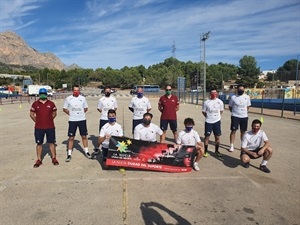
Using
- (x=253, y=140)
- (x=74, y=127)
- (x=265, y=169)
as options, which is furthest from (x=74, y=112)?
(x=265, y=169)

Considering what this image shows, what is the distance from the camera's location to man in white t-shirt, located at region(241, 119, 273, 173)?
6031 millimetres

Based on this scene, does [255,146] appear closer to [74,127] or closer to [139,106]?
[139,106]

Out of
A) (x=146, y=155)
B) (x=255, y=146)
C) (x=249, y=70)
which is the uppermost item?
(x=249, y=70)

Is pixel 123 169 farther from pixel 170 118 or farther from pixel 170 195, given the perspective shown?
pixel 170 118

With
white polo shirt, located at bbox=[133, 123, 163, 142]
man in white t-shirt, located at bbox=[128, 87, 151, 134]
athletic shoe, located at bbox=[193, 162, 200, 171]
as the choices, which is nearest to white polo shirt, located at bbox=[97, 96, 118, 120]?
man in white t-shirt, located at bbox=[128, 87, 151, 134]

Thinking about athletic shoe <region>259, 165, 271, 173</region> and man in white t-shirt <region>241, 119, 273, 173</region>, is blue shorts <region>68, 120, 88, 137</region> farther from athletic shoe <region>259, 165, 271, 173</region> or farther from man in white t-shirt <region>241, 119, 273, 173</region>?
athletic shoe <region>259, 165, 271, 173</region>

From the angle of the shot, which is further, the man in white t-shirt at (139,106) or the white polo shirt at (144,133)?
the man in white t-shirt at (139,106)

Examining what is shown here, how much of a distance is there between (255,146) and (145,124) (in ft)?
8.73

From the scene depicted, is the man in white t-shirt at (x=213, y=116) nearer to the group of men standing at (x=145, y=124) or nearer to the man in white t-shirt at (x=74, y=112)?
the group of men standing at (x=145, y=124)

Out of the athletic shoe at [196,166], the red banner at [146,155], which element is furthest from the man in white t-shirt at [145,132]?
the athletic shoe at [196,166]

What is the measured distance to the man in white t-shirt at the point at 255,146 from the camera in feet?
19.8

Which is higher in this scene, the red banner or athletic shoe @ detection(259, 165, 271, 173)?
the red banner

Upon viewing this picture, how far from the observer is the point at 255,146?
20.4 ft

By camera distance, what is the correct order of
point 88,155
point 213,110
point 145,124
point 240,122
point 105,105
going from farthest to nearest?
1. point 240,122
2. point 105,105
3. point 213,110
4. point 88,155
5. point 145,124
